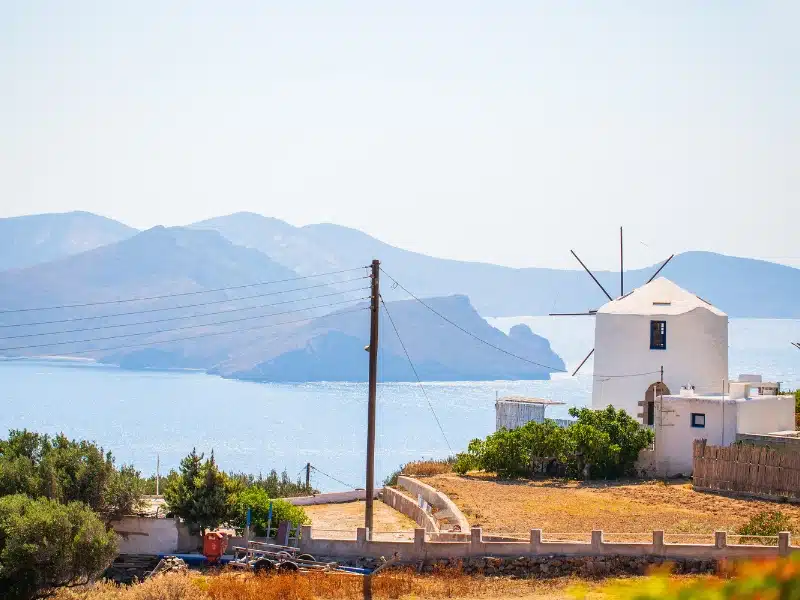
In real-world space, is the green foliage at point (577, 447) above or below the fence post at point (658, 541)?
above

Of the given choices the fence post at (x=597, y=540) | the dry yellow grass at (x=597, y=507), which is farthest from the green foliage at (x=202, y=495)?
the fence post at (x=597, y=540)

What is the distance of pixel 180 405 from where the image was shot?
14712 cm

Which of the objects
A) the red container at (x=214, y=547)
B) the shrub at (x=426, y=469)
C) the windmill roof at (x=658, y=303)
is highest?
the windmill roof at (x=658, y=303)

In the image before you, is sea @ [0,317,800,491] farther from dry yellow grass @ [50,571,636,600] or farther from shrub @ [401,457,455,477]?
dry yellow grass @ [50,571,636,600]

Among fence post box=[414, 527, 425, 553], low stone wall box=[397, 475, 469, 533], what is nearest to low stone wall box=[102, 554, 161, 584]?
fence post box=[414, 527, 425, 553]

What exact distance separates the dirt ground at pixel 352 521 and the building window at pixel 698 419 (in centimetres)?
942

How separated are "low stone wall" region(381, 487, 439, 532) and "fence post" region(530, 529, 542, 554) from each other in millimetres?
3074

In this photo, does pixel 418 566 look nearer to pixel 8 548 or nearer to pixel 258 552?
pixel 258 552

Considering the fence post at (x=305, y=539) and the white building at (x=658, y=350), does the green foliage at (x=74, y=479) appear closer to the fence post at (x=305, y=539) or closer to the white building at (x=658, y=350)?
the fence post at (x=305, y=539)

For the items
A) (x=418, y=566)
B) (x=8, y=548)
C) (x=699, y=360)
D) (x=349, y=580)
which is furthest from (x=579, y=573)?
(x=699, y=360)

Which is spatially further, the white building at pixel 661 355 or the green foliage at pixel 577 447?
the white building at pixel 661 355

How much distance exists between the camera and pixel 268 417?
131750mm

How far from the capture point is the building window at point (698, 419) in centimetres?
3138

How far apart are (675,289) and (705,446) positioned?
35.2 ft
